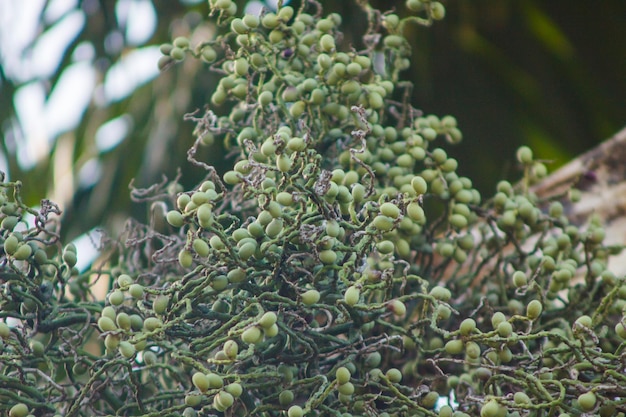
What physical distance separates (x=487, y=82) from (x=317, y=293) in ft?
3.17

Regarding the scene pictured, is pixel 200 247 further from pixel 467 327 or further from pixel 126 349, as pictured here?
pixel 467 327

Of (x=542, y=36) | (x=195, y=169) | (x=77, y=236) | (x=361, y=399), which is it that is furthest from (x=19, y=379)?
(x=542, y=36)

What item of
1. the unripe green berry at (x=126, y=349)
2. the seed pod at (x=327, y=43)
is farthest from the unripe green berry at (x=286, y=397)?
the seed pod at (x=327, y=43)

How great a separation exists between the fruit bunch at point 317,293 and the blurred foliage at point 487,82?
648 millimetres

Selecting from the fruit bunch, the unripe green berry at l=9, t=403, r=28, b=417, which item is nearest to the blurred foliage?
the fruit bunch

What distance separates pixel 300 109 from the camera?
0.63 metres

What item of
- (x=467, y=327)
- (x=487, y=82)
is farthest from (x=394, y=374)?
(x=487, y=82)

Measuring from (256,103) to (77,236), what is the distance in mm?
785

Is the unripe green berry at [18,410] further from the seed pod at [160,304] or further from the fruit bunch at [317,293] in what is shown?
the seed pod at [160,304]

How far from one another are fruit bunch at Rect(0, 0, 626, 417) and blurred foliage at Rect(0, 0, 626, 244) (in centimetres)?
65

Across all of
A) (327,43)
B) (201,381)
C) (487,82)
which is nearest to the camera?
(201,381)

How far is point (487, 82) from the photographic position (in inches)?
54.4

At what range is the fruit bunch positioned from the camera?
0.50 meters

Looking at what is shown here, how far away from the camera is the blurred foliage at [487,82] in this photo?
133cm
